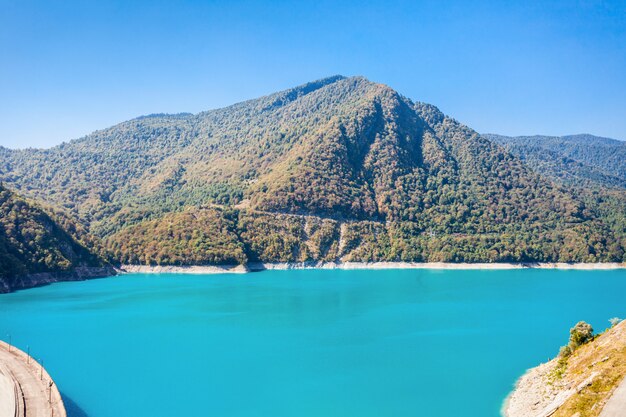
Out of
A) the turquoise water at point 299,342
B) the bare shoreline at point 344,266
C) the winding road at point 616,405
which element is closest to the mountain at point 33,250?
the turquoise water at point 299,342

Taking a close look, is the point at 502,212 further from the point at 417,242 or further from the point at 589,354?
the point at 589,354

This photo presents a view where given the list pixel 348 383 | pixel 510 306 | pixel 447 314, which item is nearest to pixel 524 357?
pixel 348 383

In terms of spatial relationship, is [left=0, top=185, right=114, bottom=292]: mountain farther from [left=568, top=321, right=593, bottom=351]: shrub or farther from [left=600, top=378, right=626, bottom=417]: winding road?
[left=600, top=378, right=626, bottom=417]: winding road

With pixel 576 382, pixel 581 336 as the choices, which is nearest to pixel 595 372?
pixel 576 382

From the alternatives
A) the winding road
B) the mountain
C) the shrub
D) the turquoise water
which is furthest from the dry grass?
the mountain

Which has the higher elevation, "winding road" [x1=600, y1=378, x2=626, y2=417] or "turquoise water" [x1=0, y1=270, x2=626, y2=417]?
"winding road" [x1=600, y1=378, x2=626, y2=417]

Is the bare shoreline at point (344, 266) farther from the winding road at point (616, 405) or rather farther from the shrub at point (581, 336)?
the winding road at point (616, 405)
